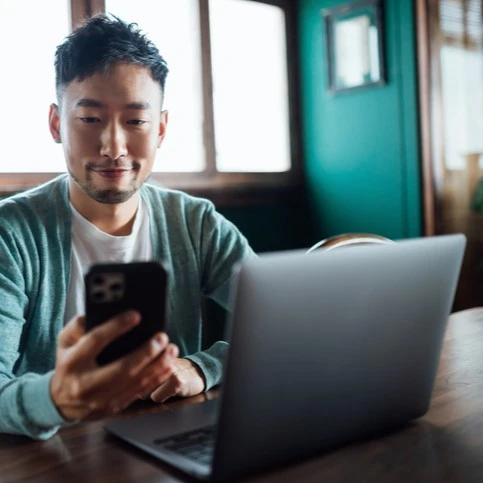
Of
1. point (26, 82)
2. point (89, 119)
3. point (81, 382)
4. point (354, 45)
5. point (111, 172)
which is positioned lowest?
point (81, 382)

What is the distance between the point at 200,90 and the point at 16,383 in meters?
2.81

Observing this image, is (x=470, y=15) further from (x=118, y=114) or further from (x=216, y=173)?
(x=118, y=114)

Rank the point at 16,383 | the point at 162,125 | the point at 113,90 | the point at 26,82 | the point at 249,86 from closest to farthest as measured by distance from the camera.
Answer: the point at 16,383 < the point at 113,90 < the point at 162,125 < the point at 26,82 < the point at 249,86

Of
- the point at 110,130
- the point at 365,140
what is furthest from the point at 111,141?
the point at 365,140

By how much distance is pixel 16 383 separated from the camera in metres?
0.83

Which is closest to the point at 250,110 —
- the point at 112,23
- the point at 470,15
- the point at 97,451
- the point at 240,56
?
the point at 240,56

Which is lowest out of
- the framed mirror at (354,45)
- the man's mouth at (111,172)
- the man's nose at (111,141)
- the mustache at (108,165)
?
the man's mouth at (111,172)

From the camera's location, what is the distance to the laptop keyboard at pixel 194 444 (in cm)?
70

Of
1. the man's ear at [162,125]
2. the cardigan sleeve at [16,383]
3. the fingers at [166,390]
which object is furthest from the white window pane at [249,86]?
the fingers at [166,390]

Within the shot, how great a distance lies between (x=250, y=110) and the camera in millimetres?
3754

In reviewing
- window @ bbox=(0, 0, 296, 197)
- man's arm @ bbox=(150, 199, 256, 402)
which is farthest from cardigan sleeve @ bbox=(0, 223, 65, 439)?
window @ bbox=(0, 0, 296, 197)

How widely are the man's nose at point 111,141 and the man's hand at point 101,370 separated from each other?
25.4 inches

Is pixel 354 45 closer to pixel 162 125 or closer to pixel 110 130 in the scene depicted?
pixel 162 125

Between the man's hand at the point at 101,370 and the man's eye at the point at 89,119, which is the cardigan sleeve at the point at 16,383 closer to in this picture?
the man's hand at the point at 101,370
